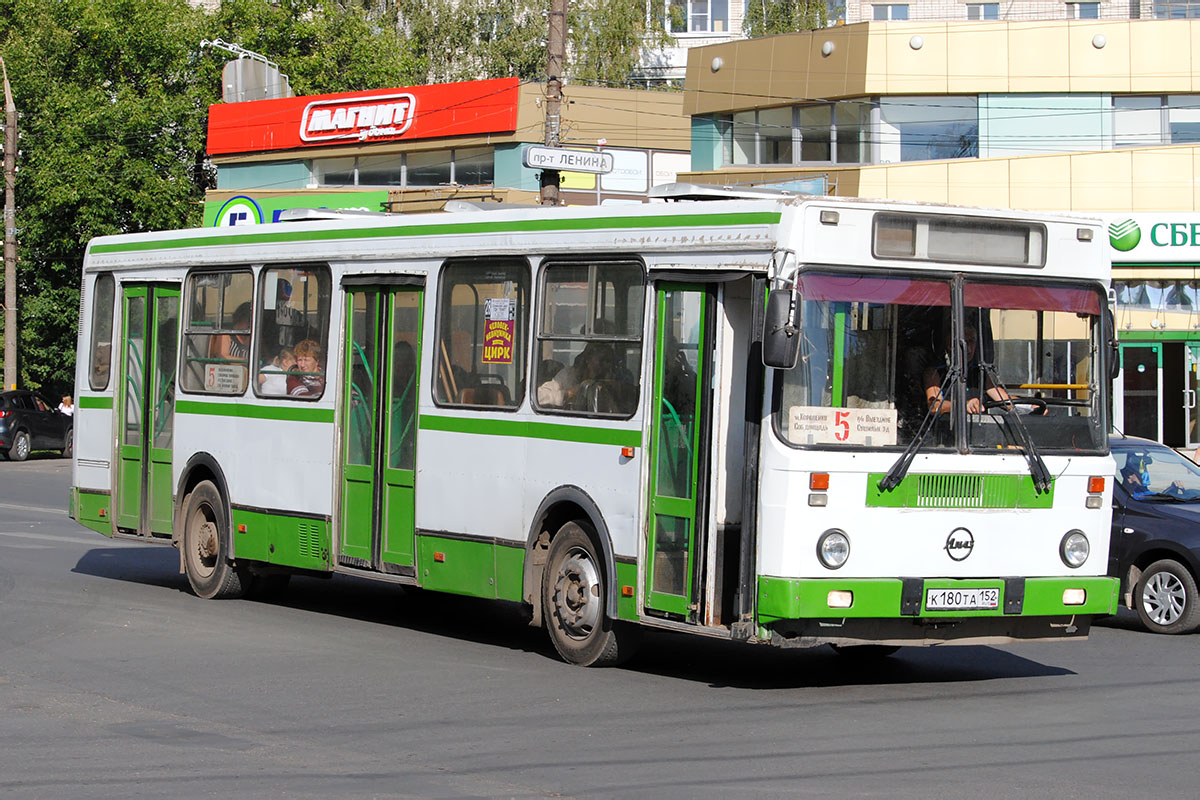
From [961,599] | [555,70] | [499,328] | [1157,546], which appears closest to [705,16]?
[555,70]

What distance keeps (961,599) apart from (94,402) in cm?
940

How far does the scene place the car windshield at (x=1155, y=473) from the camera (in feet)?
45.5

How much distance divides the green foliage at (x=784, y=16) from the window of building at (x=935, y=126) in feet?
91.8

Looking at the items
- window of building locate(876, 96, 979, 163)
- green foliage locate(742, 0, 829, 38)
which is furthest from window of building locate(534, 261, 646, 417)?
green foliage locate(742, 0, 829, 38)

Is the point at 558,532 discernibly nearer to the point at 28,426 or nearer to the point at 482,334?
the point at 482,334

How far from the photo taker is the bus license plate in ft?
31.9

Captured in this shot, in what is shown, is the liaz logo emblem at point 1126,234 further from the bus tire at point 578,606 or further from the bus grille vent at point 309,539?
the bus tire at point 578,606

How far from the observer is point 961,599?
32.2 ft

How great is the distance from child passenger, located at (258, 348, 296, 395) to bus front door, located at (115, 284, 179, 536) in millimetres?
1557

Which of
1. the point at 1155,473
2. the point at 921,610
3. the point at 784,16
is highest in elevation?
the point at 784,16

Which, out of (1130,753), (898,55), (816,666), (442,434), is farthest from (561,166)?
(898,55)

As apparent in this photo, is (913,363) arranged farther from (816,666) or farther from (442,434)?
(442,434)

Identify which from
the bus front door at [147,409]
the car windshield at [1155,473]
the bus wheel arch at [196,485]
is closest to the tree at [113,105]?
the bus front door at [147,409]

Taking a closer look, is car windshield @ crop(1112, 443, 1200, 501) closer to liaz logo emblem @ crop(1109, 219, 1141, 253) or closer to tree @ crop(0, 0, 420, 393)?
liaz logo emblem @ crop(1109, 219, 1141, 253)
